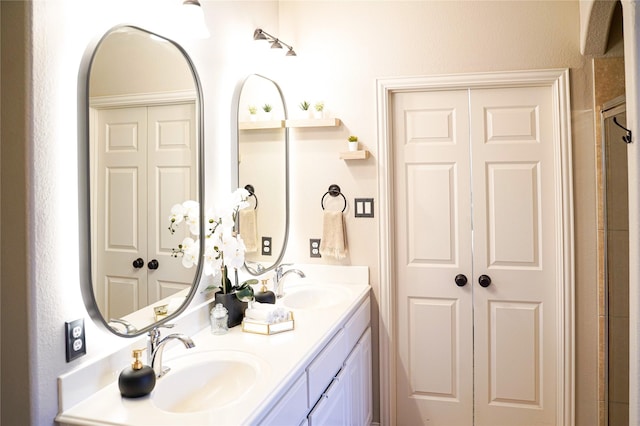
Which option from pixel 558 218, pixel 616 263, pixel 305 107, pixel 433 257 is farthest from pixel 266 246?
pixel 616 263

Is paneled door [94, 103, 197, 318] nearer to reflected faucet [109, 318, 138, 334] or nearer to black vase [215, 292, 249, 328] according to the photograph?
reflected faucet [109, 318, 138, 334]

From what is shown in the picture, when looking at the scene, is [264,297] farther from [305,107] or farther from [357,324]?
[305,107]

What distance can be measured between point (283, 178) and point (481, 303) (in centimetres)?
139

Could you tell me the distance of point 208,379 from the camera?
4.90ft

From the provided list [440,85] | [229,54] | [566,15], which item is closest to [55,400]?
[229,54]

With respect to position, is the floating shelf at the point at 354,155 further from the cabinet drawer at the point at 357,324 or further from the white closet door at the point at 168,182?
the white closet door at the point at 168,182

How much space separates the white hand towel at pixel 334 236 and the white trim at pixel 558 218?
22 cm

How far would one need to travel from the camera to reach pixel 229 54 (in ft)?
6.99

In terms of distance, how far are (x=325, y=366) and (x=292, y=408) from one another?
1.12 feet

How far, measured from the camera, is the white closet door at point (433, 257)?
8.55 ft

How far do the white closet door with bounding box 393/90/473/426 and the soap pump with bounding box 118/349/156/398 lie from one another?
1727mm

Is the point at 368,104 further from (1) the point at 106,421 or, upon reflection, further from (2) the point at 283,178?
(1) the point at 106,421

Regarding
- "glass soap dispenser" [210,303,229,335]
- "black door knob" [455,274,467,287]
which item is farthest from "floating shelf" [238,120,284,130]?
"black door knob" [455,274,467,287]

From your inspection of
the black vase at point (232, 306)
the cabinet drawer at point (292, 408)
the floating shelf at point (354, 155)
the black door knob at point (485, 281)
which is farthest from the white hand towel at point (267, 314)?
the black door knob at point (485, 281)
